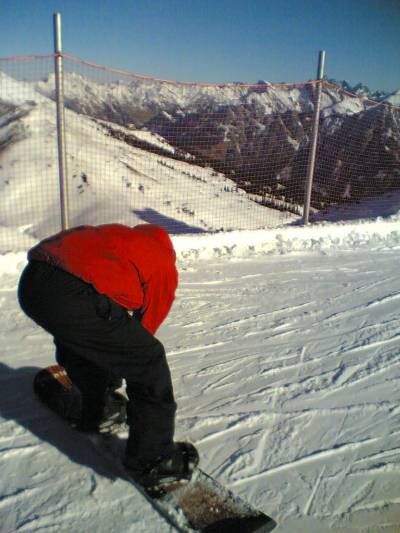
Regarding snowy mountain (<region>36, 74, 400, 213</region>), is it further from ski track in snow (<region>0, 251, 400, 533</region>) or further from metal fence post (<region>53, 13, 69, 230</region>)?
ski track in snow (<region>0, 251, 400, 533</region>)

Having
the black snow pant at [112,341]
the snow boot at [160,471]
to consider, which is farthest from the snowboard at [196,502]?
the black snow pant at [112,341]

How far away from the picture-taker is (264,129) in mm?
10062

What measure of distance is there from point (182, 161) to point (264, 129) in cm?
182

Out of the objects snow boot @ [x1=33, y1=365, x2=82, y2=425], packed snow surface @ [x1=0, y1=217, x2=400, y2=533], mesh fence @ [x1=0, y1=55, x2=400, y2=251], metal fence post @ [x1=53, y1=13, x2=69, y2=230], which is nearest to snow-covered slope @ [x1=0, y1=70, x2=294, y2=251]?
mesh fence @ [x1=0, y1=55, x2=400, y2=251]

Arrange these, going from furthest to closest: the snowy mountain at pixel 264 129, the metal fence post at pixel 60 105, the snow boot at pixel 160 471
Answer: the snowy mountain at pixel 264 129
the metal fence post at pixel 60 105
the snow boot at pixel 160 471

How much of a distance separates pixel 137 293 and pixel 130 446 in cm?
68

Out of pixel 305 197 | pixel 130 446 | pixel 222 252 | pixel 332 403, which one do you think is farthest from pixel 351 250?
pixel 130 446

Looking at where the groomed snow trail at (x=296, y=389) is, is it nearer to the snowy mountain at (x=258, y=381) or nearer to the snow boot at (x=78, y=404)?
the snowy mountain at (x=258, y=381)

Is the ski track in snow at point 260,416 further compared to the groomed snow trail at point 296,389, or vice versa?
the groomed snow trail at point 296,389

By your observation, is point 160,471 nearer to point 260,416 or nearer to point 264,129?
point 260,416

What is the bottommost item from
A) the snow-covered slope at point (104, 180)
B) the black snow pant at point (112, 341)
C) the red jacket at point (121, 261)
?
the snow-covered slope at point (104, 180)

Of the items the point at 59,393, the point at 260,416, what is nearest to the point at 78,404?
the point at 59,393

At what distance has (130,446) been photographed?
2182 millimetres

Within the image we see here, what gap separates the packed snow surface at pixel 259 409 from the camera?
7.19 ft
